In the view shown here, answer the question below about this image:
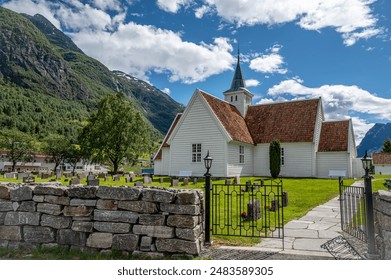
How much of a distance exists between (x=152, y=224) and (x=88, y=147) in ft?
118

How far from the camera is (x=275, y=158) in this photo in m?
23.1

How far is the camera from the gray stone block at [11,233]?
215 inches

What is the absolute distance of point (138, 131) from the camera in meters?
39.0

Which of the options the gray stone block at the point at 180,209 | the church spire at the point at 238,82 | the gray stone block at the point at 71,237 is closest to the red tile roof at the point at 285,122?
the church spire at the point at 238,82

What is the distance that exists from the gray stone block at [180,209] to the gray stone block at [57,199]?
6.05 ft

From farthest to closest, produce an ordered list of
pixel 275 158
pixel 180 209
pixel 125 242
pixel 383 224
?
1. pixel 275 158
2. pixel 125 242
3. pixel 180 209
4. pixel 383 224

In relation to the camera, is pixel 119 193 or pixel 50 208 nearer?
pixel 119 193

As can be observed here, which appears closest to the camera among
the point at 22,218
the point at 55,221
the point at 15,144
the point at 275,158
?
the point at 55,221

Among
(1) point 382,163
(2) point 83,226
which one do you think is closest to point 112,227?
(2) point 83,226

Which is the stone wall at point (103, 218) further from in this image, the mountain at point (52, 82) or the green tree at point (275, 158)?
the green tree at point (275, 158)

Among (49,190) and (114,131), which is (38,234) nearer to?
(49,190)

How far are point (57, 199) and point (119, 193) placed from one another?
1.25 meters

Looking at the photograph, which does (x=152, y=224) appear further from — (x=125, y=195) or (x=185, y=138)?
(x=185, y=138)

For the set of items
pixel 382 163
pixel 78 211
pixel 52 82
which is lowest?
pixel 78 211
